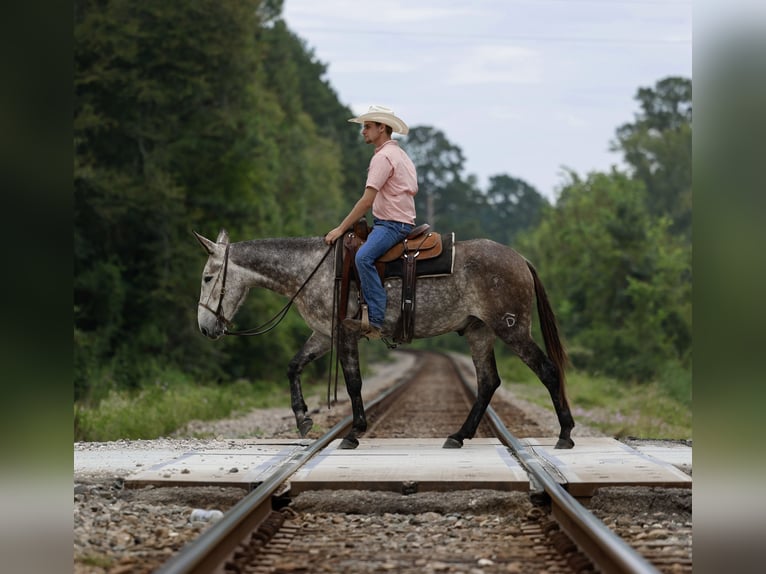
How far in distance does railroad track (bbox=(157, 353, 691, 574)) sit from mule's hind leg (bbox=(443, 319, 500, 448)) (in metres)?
1.72

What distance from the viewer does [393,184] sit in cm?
855

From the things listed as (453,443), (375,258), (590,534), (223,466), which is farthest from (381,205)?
(590,534)

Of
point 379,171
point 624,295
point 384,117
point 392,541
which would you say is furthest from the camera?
point 624,295

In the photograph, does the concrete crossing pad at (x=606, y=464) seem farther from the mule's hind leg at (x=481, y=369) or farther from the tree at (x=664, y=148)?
the tree at (x=664, y=148)

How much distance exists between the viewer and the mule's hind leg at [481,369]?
915 cm

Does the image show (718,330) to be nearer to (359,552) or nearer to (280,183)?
(359,552)

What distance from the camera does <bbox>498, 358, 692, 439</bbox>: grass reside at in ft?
46.3

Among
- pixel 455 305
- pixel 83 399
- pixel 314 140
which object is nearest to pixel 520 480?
pixel 455 305

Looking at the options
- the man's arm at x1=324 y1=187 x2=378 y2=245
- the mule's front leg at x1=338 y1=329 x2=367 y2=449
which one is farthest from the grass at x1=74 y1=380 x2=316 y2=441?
the man's arm at x1=324 y1=187 x2=378 y2=245

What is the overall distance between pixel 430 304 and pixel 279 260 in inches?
59.6

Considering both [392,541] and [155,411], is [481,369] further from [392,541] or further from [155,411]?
[155,411]

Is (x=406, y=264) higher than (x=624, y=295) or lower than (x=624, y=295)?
higher

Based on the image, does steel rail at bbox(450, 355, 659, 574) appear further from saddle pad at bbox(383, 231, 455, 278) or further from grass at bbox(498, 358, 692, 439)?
grass at bbox(498, 358, 692, 439)

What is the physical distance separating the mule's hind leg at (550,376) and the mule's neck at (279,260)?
1960 mm
